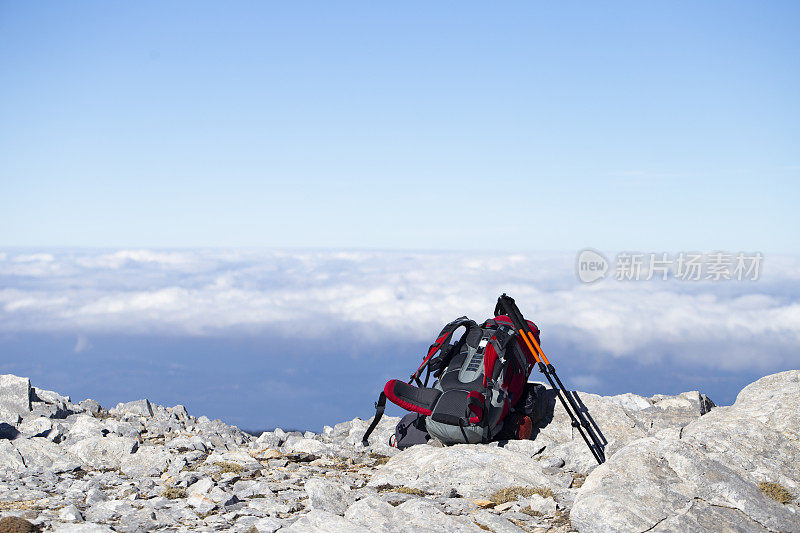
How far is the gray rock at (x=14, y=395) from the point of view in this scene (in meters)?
12.4

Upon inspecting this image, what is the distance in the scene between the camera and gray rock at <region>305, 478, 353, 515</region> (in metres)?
7.23

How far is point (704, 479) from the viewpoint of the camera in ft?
22.8

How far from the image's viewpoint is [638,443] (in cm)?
764

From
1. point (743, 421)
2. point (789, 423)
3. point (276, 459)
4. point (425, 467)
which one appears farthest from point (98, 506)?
point (789, 423)

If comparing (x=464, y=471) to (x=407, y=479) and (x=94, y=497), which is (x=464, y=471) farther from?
(x=94, y=497)

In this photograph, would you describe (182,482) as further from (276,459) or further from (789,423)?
(789,423)

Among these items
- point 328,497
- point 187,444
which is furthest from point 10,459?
point 328,497

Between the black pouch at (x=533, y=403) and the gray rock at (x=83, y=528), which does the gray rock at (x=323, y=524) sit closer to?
the gray rock at (x=83, y=528)

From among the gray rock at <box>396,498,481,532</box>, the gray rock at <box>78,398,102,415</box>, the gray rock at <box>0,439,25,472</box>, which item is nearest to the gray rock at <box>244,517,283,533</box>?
the gray rock at <box>396,498,481,532</box>

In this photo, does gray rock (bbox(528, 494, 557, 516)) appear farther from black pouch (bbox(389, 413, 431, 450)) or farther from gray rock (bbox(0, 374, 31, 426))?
gray rock (bbox(0, 374, 31, 426))

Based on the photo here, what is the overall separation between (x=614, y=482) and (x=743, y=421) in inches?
110

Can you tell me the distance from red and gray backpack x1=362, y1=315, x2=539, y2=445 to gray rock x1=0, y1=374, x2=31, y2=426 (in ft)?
23.3

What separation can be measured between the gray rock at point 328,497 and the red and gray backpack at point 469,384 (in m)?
3.14

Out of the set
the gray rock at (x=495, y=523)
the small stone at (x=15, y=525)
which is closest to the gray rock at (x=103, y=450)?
the small stone at (x=15, y=525)
